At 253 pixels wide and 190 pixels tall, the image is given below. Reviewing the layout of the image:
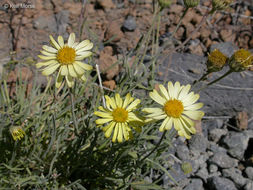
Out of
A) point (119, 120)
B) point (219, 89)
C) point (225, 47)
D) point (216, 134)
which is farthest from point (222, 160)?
point (225, 47)

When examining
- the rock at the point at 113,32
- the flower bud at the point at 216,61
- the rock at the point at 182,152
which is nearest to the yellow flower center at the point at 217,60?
the flower bud at the point at 216,61

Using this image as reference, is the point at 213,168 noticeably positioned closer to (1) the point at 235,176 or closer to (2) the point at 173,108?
(1) the point at 235,176

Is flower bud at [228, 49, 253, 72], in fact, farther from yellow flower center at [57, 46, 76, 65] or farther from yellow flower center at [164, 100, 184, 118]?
yellow flower center at [57, 46, 76, 65]

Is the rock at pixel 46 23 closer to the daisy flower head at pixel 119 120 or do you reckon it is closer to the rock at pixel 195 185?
the daisy flower head at pixel 119 120

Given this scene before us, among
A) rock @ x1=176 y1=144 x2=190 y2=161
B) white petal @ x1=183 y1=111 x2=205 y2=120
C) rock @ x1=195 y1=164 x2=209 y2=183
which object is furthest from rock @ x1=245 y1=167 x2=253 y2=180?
white petal @ x1=183 y1=111 x2=205 y2=120

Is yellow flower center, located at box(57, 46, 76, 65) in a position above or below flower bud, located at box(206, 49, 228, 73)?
below

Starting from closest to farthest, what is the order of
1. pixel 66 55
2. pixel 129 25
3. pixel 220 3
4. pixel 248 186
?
pixel 66 55, pixel 220 3, pixel 248 186, pixel 129 25

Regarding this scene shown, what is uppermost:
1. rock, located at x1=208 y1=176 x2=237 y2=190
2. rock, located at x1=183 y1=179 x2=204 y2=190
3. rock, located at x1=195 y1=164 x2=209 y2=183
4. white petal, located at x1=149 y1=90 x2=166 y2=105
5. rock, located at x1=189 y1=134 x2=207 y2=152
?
rock, located at x1=189 y1=134 x2=207 y2=152
